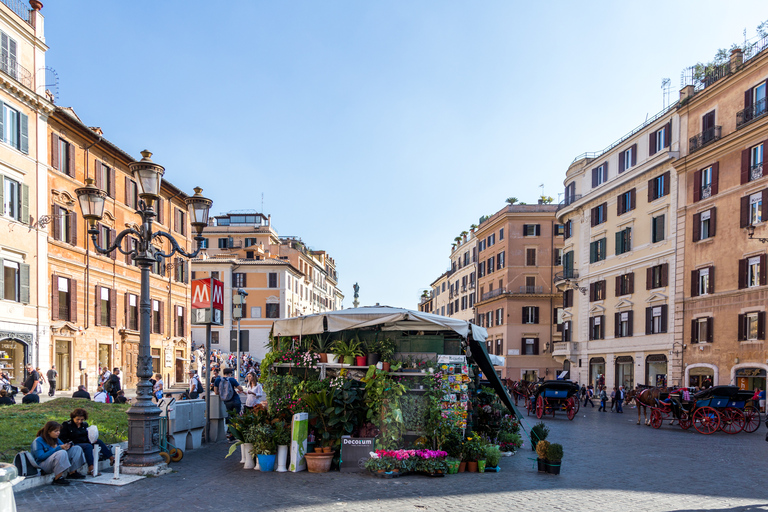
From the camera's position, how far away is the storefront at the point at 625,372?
38.0 meters

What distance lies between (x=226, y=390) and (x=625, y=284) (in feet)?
96.2

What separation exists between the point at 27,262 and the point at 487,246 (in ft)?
148

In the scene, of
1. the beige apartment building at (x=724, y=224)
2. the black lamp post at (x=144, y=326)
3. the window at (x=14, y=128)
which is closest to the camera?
the black lamp post at (x=144, y=326)

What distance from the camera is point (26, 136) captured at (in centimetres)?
2741

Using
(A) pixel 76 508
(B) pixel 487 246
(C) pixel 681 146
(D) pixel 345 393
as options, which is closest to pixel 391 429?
(D) pixel 345 393

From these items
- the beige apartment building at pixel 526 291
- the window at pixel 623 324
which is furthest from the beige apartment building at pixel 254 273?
the window at pixel 623 324

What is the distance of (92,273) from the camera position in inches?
1289

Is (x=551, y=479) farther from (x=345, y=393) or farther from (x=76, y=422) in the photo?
(x=76, y=422)

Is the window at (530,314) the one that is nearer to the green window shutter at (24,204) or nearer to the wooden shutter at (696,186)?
the wooden shutter at (696,186)

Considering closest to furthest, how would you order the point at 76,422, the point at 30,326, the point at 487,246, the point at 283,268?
the point at 76,422
the point at 30,326
the point at 487,246
the point at 283,268

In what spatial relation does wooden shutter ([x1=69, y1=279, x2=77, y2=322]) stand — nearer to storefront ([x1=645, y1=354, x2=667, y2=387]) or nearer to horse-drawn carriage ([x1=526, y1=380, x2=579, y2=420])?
horse-drawn carriage ([x1=526, y1=380, x2=579, y2=420])

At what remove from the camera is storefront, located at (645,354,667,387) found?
3488 centimetres

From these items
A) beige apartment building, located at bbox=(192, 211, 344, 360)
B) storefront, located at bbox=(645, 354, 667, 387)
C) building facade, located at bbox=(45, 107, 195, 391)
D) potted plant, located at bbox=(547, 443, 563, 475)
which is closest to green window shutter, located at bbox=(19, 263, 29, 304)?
building facade, located at bbox=(45, 107, 195, 391)

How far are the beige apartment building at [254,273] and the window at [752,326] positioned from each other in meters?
44.2
